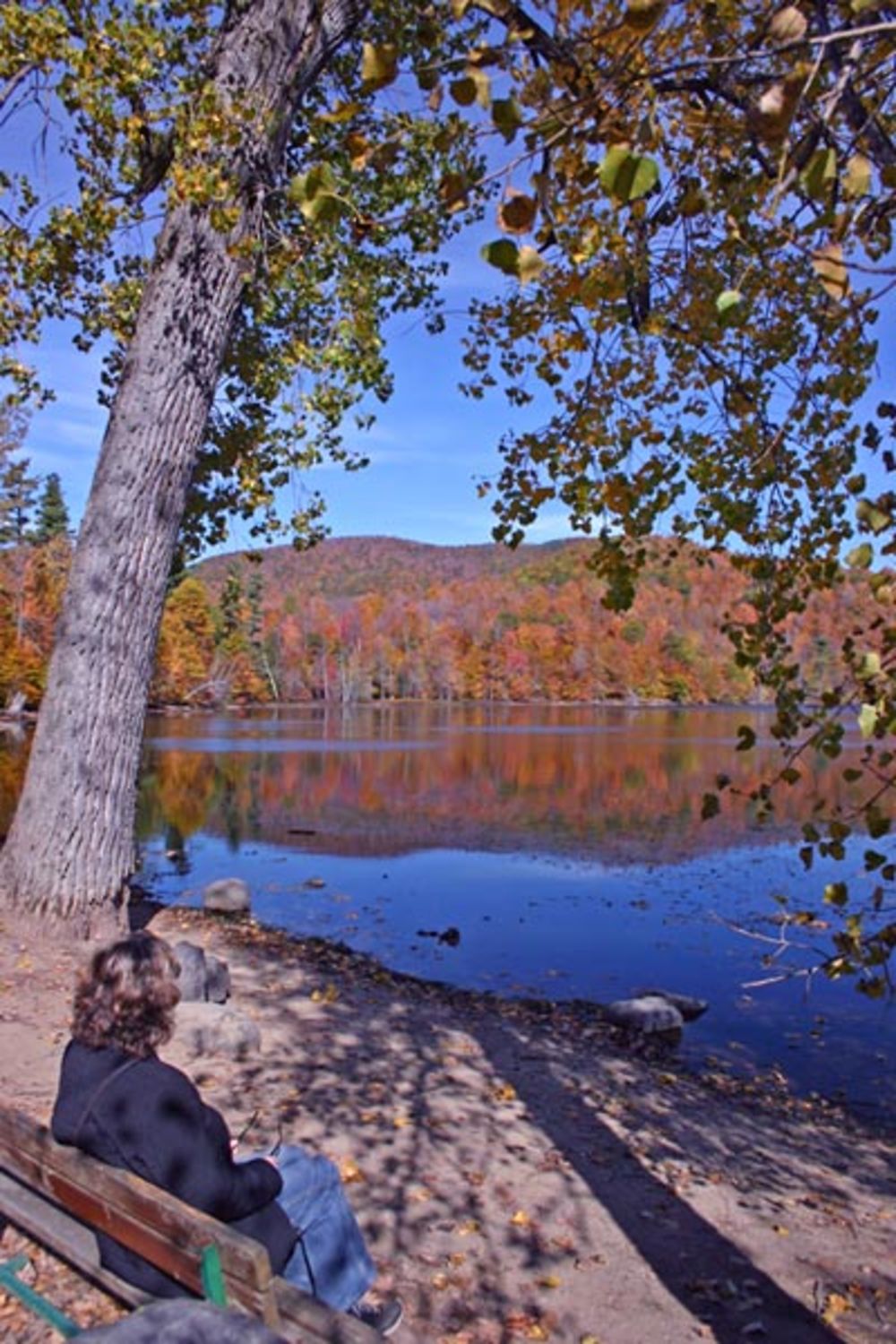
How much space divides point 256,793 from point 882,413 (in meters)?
30.1

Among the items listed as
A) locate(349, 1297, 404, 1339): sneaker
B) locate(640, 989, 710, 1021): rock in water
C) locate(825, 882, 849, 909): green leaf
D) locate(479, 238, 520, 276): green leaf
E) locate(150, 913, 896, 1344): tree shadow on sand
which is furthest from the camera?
locate(640, 989, 710, 1021): rock in water

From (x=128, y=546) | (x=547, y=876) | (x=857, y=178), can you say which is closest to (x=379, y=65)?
(x=857, y=178)

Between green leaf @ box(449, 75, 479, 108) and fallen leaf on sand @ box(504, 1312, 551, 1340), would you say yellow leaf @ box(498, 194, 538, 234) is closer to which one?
green leaf @ box(449, 75, 479, 108)

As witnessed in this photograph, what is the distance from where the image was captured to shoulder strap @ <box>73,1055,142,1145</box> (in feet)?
9.92

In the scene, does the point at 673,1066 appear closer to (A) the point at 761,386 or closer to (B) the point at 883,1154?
(B) the point at 883,1154

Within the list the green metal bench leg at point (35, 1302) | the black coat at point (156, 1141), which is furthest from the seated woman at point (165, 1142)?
the green metal bench leg at point (35, 1302)

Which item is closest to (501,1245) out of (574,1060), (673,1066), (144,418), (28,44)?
(574,1060)

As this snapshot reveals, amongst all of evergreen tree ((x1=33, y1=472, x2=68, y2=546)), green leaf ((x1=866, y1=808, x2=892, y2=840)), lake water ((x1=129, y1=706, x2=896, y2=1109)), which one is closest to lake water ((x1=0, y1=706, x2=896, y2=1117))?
lake water ((x1=129, y1=706, x2=896, y2=1109))

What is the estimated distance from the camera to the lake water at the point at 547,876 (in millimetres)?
11711

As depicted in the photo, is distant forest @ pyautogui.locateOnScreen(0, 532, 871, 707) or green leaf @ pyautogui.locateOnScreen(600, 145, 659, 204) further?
distant forest @ pyautogui.locateOnScreen(0, 532, 871, 707)

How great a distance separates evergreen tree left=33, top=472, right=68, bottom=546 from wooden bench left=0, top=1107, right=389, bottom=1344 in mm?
68373

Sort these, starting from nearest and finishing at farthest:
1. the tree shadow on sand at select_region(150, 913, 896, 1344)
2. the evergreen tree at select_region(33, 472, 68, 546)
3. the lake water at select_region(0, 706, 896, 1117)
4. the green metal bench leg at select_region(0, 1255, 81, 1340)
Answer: the green metal bench leg at select_region(0, 1255, 81, 1340), the tree shadow on sand at select_region(150, 913, 896, 1344), the lake water at select_region(0, 706, 896, 1117), the evergreen tree at select_region(33, 472, 68, 546)

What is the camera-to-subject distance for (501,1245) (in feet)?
15.5

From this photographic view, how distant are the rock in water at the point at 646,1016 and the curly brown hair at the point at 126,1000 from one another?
310 inches
